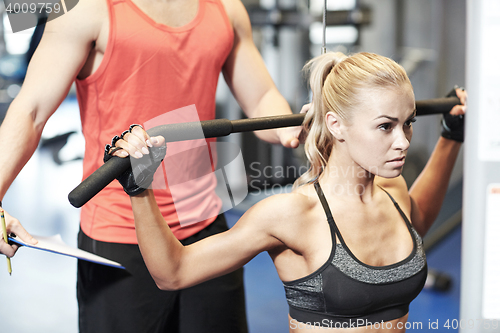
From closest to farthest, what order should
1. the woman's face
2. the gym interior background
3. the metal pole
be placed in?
the metal pole → the woman's face → the gym interior background

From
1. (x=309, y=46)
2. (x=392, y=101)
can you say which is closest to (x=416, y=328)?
(x=392, y=101)

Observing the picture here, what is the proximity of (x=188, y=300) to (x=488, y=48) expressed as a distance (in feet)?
3.41

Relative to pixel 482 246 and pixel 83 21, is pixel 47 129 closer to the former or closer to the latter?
pixel 83 21

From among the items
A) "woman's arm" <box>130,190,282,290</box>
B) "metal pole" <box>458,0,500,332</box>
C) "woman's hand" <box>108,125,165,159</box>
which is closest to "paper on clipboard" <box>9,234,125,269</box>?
"woman's arm" <box>130,190,282,290</box>

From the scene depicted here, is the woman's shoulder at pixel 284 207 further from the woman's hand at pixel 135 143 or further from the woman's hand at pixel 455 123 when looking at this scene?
the woman's hand at pixel 455 123

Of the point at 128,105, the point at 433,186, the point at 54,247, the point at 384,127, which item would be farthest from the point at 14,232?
the point at 433,186

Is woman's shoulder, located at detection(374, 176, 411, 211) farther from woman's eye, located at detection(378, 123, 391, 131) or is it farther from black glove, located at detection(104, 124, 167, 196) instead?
black glove, located at detection(104, 124, 167, 196)

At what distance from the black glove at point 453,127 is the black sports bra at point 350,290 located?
0.50 m

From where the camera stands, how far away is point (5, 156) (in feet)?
3.72

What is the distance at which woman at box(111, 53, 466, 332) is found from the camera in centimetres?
117

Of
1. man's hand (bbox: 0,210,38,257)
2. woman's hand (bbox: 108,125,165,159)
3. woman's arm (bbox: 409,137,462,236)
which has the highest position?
woman's hand (bbox: 108,125,165,159)

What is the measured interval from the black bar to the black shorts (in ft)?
1.39

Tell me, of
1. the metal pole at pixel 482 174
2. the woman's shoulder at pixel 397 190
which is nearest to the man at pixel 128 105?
the woman's shoulder at pixel 397 190

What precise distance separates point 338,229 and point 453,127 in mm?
610
